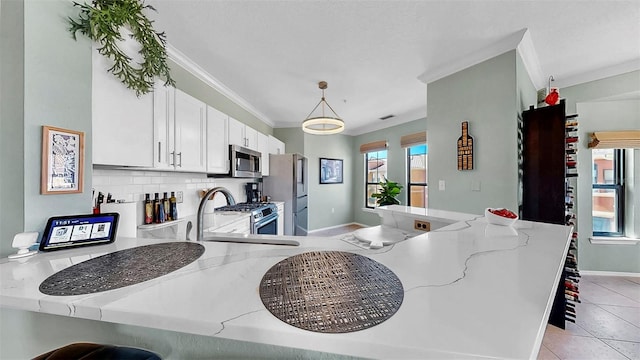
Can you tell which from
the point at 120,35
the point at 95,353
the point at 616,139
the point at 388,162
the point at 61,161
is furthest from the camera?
the point at 388,162

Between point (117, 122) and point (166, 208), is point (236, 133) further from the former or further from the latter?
point (117, 122)

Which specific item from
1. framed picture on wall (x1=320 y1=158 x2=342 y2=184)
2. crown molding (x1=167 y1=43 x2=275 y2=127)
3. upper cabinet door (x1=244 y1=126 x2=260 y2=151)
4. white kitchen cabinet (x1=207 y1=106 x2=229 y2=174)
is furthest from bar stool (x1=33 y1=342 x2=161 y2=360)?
framed picture on wall (x1=320 y1=158 x2=342 y2=184)

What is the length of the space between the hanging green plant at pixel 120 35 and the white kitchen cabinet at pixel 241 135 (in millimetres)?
1188

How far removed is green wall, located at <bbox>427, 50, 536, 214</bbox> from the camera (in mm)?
2209

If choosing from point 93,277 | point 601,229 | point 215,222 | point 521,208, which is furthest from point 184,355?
point 601,229

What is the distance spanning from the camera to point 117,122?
136 centimetres

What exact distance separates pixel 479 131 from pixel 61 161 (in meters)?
3.18

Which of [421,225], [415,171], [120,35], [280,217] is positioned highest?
[120,35]

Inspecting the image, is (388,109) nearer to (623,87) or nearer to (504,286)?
(623,87)

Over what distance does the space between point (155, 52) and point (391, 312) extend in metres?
1.86

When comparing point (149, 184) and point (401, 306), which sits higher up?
point (149, 184)

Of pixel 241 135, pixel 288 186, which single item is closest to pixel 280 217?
pixel 288 186

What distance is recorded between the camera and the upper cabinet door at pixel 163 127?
166 centimetres

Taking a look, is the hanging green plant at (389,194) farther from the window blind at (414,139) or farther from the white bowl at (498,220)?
the white bowl at (498,220)
